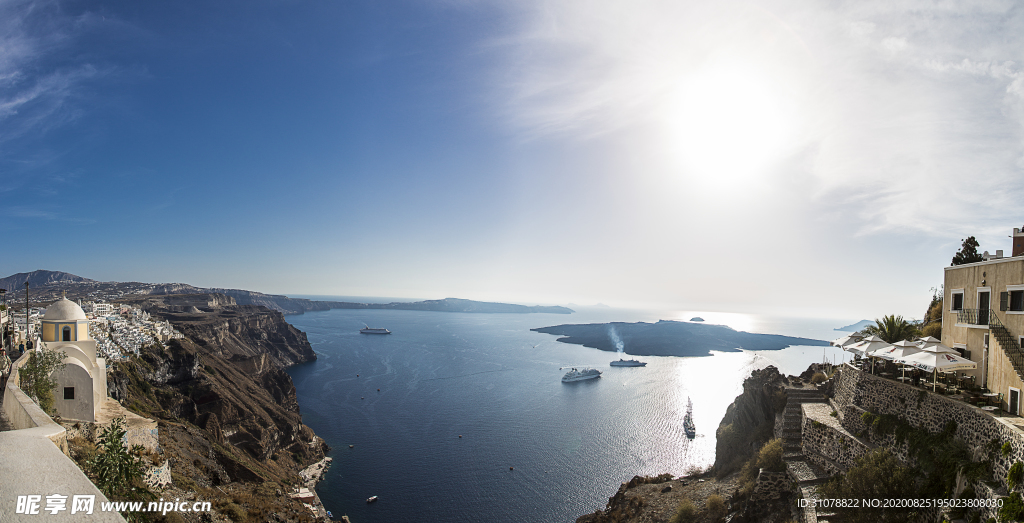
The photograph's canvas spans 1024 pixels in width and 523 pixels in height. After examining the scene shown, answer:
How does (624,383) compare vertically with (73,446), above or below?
below

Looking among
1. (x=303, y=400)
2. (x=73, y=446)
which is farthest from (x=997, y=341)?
(x=303, y=400)

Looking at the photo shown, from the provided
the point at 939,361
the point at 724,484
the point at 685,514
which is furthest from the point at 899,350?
the point at 724,484

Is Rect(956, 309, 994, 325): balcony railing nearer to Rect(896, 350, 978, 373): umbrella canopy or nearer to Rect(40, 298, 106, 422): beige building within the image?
Rect(896, 350, 978, 373): umbrella canopy

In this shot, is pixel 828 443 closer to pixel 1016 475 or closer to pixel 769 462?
pixel 769 462

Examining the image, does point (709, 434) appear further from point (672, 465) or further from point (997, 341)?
point (997, 341)

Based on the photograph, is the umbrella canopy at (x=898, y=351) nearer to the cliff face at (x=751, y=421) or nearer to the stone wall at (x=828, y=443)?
the stone wall at (x=828, y=443)

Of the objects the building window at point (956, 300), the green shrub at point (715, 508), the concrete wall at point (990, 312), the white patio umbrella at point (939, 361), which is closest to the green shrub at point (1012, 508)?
the concrete wall at point (990, 312)

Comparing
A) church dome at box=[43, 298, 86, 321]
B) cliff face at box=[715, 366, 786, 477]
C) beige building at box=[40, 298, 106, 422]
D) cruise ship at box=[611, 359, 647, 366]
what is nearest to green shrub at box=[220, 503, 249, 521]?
beige building at box=[40, 298, 106, 422]
